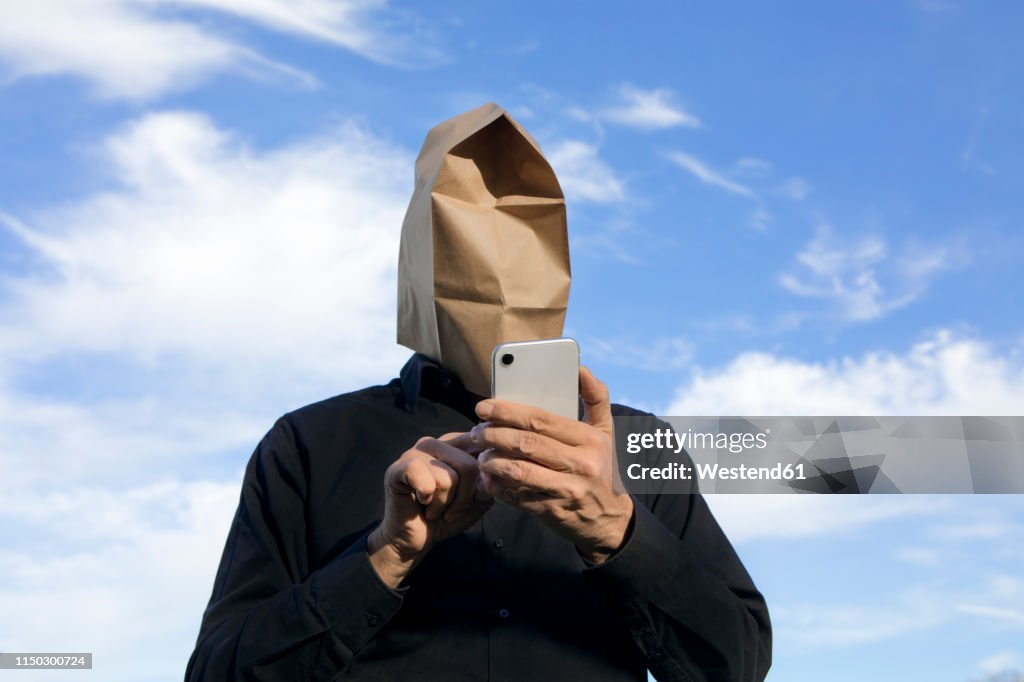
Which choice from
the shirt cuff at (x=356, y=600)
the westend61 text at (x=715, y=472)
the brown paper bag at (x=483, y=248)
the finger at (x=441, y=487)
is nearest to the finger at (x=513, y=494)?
the finger at (x=441, y=487)

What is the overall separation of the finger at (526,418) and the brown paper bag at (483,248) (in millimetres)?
628

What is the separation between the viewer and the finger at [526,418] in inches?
77.5

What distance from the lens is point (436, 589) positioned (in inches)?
96.3

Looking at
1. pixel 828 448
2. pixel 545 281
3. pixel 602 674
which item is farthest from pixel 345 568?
pixel 828 448

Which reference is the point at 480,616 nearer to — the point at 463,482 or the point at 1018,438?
the point at 463,482

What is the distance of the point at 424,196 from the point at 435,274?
235 mm

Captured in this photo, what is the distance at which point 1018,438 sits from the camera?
383 centimetres

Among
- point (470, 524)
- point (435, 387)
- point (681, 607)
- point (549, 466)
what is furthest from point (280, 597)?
point (681, 607)

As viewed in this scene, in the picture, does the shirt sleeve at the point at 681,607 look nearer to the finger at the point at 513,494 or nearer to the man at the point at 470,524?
the man at the point at 470,524

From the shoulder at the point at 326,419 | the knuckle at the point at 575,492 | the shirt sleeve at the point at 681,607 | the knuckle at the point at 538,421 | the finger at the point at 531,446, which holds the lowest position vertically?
the shirt sleeve at the point at 681,607

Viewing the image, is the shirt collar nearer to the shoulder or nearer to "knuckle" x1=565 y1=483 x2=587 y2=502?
the shoulder

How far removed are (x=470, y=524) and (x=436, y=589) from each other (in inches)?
12.0

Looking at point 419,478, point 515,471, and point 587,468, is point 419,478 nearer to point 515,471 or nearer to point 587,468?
point 515,471

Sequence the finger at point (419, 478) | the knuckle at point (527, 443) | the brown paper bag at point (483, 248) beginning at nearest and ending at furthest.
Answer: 1. the knuckle at point (527, 443)
2. the finger at point (419, 478)
3. the brown paper bag at point (483, 248)
